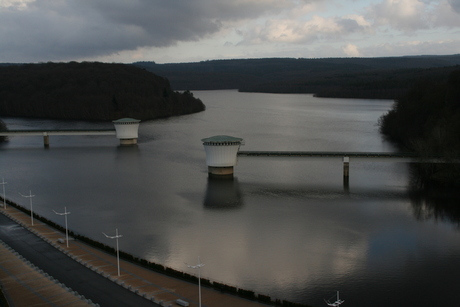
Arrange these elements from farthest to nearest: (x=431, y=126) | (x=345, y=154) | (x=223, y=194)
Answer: (x=431, y=126) → (x=345, y=154) → (x=223, y=194)

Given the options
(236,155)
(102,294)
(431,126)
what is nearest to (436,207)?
(236,155)

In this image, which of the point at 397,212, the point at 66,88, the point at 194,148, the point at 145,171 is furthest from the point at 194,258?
the point at 66,88

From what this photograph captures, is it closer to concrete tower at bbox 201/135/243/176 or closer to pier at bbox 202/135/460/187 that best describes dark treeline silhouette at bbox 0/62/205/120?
concrete tower at bbox 201/135/243/176

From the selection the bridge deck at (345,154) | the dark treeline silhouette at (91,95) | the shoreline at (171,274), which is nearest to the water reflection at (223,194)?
the bridge deck at (345,154)

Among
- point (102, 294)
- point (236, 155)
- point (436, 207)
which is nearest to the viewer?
point (102, 294)

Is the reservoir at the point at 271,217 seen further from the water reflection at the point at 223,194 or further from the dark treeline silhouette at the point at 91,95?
the dark treeline silhouette at the point at 91,95

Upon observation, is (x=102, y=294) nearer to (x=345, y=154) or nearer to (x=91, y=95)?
(x=345, y=154)
